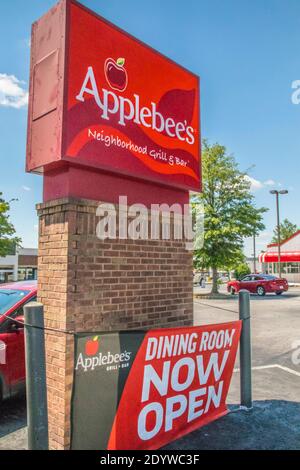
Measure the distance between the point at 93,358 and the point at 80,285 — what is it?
2.39 ft

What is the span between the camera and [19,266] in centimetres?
4844

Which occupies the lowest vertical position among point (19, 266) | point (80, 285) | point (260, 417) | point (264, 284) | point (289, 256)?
point (260, 417)

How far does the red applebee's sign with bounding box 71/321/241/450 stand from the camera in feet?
10.0

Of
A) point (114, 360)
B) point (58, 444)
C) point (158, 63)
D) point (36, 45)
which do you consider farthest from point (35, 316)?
point (158, 63)

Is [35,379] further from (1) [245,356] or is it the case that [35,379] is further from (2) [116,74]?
(2) [116,74]

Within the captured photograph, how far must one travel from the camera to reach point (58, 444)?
134 inches

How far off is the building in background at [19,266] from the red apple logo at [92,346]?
3853 cm

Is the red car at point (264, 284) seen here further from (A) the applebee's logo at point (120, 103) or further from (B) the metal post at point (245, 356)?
(A) the applebee's logo at point (120, 103)

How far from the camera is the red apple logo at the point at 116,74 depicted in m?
3.89

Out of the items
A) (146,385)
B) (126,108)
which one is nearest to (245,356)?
(146,385)

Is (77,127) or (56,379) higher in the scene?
(77,127)

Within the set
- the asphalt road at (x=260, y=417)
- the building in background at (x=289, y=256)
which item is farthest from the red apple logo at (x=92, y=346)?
the building in background at (x=289, y=256)

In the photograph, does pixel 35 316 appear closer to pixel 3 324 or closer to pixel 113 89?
pixel 3 324

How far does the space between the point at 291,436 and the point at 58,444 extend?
2.39 m
